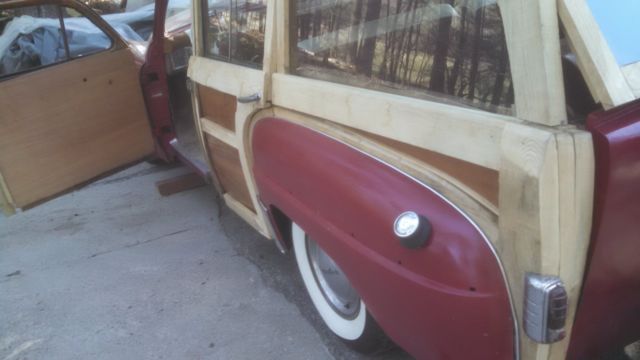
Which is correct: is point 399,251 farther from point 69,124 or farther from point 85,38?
point 85,38

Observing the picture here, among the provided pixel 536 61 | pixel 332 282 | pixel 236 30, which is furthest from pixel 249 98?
pixel 536 61

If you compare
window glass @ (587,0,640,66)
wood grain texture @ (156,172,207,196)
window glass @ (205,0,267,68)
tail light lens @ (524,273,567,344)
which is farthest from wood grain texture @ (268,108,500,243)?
wood grain texture @ (156,172,207,196)

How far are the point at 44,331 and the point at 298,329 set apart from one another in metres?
1.37

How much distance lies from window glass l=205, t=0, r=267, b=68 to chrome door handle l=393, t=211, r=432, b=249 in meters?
1.16

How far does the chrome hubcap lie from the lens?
2.34 meters

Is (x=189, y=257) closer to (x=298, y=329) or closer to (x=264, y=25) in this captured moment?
(x=298, y=329)

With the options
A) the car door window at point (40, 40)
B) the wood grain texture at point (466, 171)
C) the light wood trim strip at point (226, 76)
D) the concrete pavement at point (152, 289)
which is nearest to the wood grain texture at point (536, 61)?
the wood grain texture at point (466, 171)

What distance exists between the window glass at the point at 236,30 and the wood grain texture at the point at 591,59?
1.28 m

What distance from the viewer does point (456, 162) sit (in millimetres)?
1360

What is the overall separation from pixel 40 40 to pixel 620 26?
3.32 meters

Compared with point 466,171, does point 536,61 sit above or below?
above

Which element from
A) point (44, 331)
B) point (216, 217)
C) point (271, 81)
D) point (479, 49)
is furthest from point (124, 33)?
point (479, 49)

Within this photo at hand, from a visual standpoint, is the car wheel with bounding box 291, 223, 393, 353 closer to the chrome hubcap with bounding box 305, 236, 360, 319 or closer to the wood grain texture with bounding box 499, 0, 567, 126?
the chrome hubcap with bounding box 305, 236, 360, 319

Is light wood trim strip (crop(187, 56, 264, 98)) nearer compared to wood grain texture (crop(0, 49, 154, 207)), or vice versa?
light wood trim strip (crop(187, 56, 264, 98))
